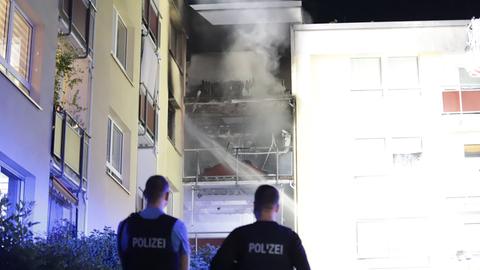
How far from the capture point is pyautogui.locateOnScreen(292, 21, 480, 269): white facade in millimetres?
24156

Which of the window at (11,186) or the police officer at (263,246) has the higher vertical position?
the window at (11,186)

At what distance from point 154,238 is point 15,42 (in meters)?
6.33

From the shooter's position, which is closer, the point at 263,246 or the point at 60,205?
the point at 263,246

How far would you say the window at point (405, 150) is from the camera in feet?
82.0

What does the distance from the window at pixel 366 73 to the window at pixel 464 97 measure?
201 centimetres

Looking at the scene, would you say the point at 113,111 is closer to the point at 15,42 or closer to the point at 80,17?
the point at 80,17

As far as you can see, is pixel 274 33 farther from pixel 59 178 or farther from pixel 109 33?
pixel 59 178

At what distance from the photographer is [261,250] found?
561 cm

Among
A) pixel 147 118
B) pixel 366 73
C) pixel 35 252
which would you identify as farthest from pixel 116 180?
pixel 366 73

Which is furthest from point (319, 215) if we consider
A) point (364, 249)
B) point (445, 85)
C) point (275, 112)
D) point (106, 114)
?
point (106, 114)

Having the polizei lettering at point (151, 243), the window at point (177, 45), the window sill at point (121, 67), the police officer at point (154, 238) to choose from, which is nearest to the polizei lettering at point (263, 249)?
the police officer at point (154, 238)

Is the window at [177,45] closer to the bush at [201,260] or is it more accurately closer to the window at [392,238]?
the window at [392,238]

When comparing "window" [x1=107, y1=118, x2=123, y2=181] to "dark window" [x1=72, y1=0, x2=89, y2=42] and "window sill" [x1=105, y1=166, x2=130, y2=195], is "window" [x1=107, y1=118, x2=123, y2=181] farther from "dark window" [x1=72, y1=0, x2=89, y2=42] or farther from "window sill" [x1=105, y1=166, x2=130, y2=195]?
"dark window" [x1=72, y1=0, x2=89, y2=42]

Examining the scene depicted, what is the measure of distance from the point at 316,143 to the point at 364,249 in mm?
3343
